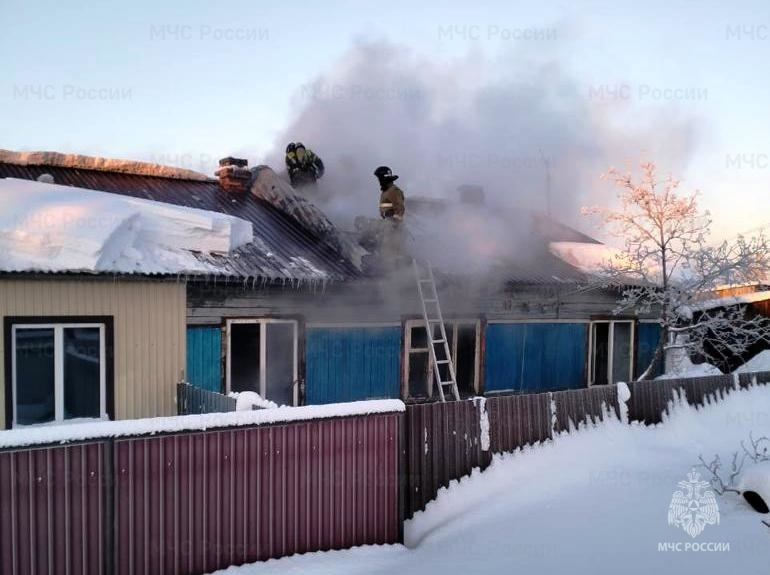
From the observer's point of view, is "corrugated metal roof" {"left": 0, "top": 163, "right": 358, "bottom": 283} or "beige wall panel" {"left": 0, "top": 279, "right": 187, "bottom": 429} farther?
"corrugated metal roof" {"left": 0, "top": 163, "right": 358, "bottom": 283}

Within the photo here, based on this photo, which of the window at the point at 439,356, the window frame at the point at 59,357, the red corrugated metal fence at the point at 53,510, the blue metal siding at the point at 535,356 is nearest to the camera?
the red corrugated metal fence at the point at 53,510

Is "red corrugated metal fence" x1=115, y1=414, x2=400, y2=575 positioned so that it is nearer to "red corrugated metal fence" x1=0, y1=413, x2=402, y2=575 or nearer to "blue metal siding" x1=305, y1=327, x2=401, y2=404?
"red corrugated metal fence" x1=0, y1=413, x2=402, y2=575

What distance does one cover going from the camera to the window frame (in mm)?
7203

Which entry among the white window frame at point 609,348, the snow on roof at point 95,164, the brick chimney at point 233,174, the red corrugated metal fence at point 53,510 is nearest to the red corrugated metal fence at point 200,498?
→ the red corrugated metal fence at point 53,510

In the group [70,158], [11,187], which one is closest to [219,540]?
[11,187]

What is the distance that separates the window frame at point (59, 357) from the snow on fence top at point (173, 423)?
2.64m

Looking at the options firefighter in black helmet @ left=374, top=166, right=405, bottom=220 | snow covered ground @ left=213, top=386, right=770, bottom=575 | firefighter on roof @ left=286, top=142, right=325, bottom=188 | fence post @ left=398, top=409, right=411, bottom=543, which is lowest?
snow covered ground @ left=213, top=386, right=770, bottom=575

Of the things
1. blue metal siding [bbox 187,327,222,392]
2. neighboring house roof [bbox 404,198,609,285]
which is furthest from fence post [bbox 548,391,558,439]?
blue metal siding [bbox 187,327,222,392]

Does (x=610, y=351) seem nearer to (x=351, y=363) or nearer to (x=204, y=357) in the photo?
(x=351, y=363)

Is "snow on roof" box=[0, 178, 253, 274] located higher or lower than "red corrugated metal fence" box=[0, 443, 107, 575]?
higher

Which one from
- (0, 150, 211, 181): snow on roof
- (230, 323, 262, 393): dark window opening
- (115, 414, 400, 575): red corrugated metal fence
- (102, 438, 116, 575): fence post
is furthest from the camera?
(0, 150, 211, 181): snow on roof

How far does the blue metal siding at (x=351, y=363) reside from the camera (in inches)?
386

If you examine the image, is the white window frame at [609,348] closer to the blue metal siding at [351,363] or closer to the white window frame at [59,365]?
the blue metal siding at [351,363]

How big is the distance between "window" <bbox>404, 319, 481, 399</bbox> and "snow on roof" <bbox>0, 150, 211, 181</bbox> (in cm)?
541
